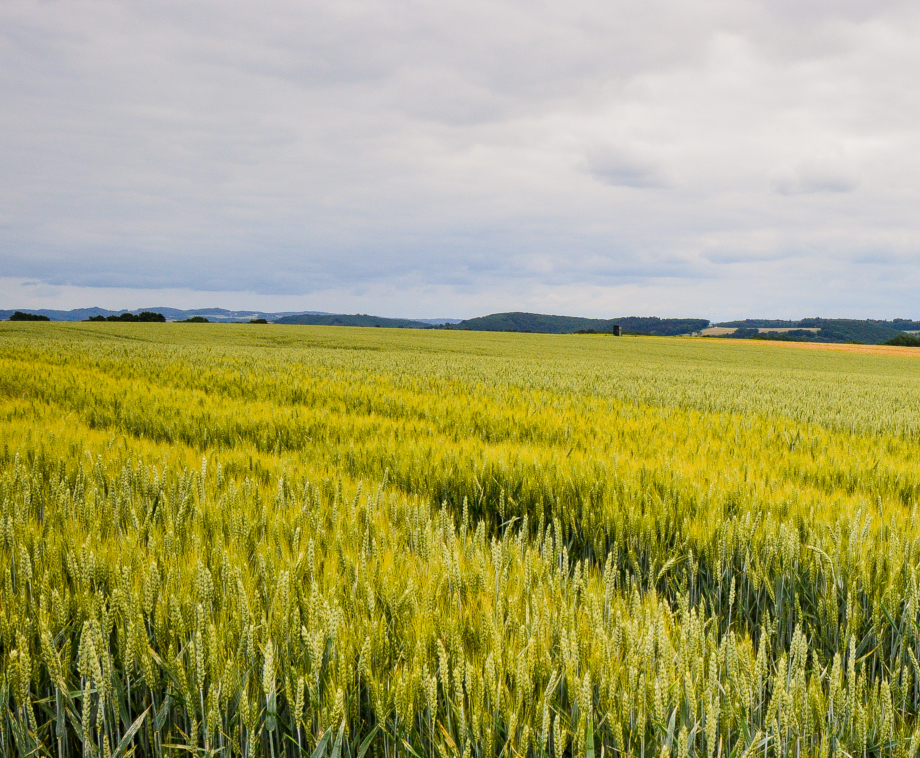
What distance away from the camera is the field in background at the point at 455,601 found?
4.52 feet

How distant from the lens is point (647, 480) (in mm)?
3426

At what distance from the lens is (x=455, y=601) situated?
6.07 feet

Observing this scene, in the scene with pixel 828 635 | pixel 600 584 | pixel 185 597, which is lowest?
pixel 828 635

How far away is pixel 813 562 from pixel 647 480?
1.14 m

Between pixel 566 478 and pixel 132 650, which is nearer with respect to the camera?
pixel 132 650

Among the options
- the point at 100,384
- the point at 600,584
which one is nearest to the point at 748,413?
the point at 600,584

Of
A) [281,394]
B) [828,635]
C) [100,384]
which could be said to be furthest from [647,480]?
[100,384]

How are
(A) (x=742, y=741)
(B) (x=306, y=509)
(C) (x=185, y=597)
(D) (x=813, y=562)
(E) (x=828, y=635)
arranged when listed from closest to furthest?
1. (A) (x=742, y=741)
2. (C) (x=185, y=597)
3. (E) (x=828, y=635)
4. (D) (x=813, y=562)
5. (B) (x=306, y=509)

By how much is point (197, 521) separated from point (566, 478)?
214 centimetres

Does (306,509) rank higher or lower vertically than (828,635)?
higher

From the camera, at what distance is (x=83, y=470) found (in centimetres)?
316

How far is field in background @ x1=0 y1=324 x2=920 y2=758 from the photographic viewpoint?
54.3 inches

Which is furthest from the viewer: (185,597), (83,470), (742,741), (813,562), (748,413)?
(748,413)

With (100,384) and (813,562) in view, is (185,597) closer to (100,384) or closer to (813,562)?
(813,562)
